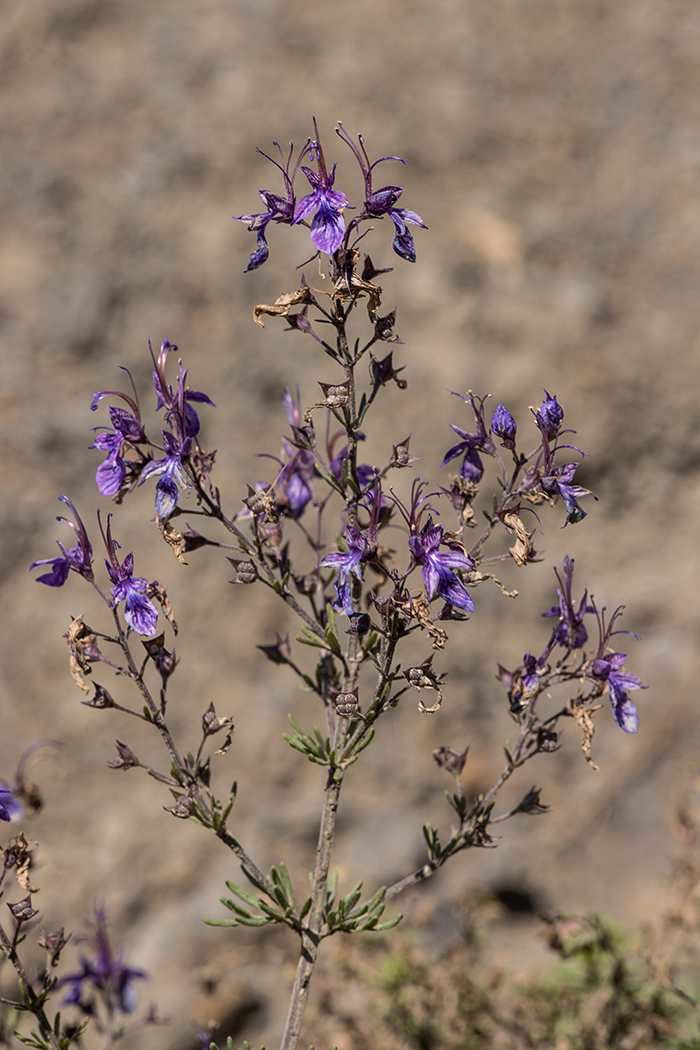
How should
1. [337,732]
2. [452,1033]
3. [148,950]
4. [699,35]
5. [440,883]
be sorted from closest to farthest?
[337,732] < [452,1033] < [148,950] < [440,883] < [699,35]

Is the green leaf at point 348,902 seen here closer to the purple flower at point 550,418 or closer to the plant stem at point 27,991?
the plant stem at point 27,991

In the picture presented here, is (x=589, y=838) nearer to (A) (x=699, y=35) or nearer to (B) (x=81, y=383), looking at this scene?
(B) (x=81, y=383)

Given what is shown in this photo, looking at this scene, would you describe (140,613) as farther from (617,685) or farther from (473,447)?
(617,685)

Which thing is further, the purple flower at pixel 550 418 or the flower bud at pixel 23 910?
the flower bud at pixel 23 910

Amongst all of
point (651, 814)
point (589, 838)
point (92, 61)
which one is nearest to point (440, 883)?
point (589, 838)

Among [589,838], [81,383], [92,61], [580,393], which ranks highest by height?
[92,61]

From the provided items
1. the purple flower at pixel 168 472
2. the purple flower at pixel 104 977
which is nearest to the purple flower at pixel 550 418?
the purple flower at pixel 168 472

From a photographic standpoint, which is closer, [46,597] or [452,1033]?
[452,1033]
